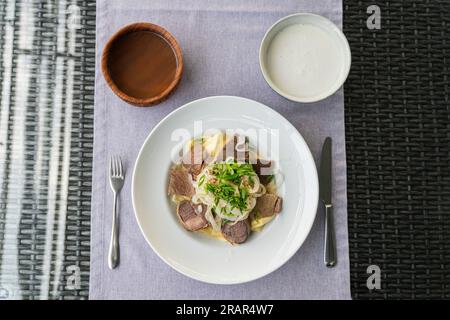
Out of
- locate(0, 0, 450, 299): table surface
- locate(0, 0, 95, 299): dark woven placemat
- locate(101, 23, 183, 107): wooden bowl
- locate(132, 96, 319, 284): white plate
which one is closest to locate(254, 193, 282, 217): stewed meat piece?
locate(132, 96, 319, 284): white plate

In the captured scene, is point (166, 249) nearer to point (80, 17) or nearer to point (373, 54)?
point (80, 17)

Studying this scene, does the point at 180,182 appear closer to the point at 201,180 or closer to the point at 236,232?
the point at 201,180

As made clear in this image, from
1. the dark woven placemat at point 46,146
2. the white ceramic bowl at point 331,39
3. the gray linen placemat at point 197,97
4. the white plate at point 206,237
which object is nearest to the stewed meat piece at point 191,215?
the white plate at point 206,237

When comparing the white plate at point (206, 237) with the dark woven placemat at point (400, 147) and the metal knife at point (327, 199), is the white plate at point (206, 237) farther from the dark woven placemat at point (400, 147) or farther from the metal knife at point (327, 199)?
the dark woven placemat at point (400, 147)

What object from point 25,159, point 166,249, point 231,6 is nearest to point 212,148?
point 166,249

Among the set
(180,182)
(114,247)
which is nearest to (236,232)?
(180,182)

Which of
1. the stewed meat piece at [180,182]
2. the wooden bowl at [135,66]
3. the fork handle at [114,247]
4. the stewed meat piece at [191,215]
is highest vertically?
the wooden bowl at [135,66]

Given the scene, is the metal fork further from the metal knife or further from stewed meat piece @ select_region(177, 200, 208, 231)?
the metal knife
